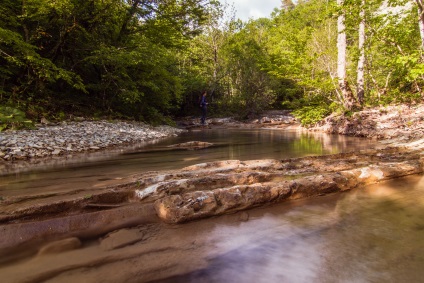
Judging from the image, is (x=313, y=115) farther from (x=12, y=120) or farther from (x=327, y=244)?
(x=12, y=120)

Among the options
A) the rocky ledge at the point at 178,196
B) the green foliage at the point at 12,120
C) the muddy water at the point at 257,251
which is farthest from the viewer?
the green foliage at the point at 12,120

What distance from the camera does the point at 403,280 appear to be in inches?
60.2

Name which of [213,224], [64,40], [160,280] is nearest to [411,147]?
[213,224]

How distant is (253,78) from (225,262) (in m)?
20.6

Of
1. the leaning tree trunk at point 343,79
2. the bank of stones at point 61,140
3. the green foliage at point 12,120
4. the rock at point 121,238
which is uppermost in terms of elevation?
the leaning tree trunk at point 343,79

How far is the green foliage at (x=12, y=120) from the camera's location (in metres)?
7.19

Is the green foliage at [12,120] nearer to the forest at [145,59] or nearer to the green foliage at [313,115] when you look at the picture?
the forest at [145,59]

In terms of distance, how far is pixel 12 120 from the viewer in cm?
728

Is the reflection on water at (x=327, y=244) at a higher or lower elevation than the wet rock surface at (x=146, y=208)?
lower

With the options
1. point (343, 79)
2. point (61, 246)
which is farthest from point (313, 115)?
point (61, 246)

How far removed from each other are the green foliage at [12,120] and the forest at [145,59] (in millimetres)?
26

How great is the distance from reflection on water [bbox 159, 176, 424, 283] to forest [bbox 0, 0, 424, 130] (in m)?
6.03

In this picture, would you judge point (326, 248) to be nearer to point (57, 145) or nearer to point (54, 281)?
point (54, 281)

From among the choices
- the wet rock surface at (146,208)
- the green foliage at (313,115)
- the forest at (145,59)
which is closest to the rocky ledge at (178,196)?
the wet rock surface at (146,208)
